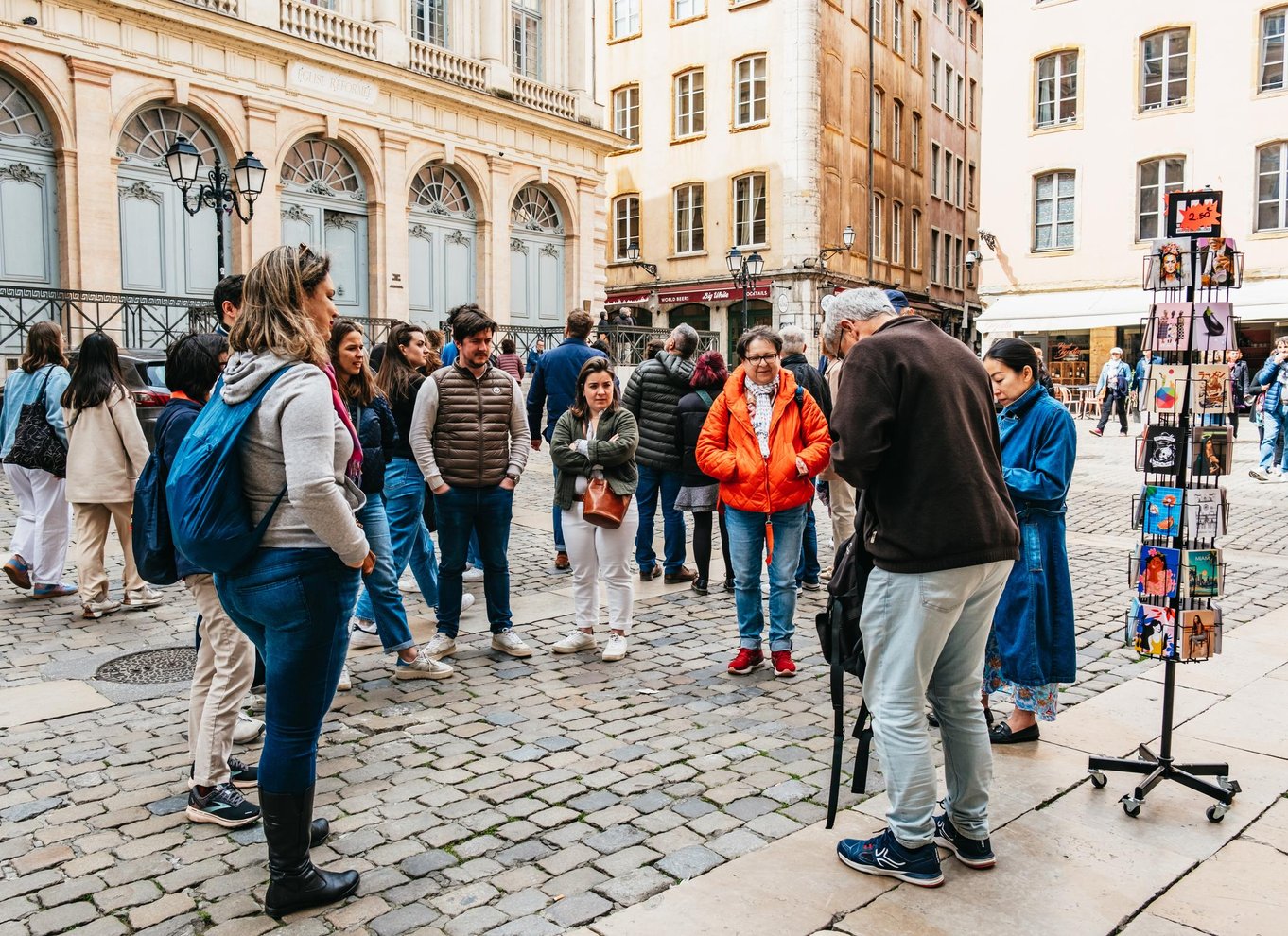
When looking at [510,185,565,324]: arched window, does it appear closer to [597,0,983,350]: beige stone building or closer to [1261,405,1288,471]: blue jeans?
[597,0,983,350]: beige stone building

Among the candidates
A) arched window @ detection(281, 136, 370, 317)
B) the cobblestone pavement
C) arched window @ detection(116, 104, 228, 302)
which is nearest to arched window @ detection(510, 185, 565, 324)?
arched window @ detection(281, 136, 370, 317)

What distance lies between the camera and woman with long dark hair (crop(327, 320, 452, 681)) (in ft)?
18.7

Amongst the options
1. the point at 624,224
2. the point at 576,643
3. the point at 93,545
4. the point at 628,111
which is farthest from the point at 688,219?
the point at 576,643

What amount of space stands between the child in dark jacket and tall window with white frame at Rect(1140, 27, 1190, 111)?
32.2 metres

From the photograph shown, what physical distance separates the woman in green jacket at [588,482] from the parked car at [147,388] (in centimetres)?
810

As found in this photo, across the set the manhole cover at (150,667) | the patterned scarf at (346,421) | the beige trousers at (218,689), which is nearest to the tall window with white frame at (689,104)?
the manhole cover at (150,667)

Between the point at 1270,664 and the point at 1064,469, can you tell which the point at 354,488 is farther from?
the point at 1270,664

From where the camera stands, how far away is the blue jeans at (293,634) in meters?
3.21

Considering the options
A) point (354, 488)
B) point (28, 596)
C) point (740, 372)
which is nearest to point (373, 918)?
point (354, 488)

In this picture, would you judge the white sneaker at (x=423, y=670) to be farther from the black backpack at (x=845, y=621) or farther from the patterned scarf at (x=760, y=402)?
the black backpack at (x=845, y=621)

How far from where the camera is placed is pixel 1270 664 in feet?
20.1

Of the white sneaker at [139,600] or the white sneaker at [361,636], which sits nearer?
the white sneaker at [361,636]

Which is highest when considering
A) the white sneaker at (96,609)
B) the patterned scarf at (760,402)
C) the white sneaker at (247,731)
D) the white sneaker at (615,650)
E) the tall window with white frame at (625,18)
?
the tall window with white frame at (625,18)

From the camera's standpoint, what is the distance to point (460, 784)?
4434 millimetres
